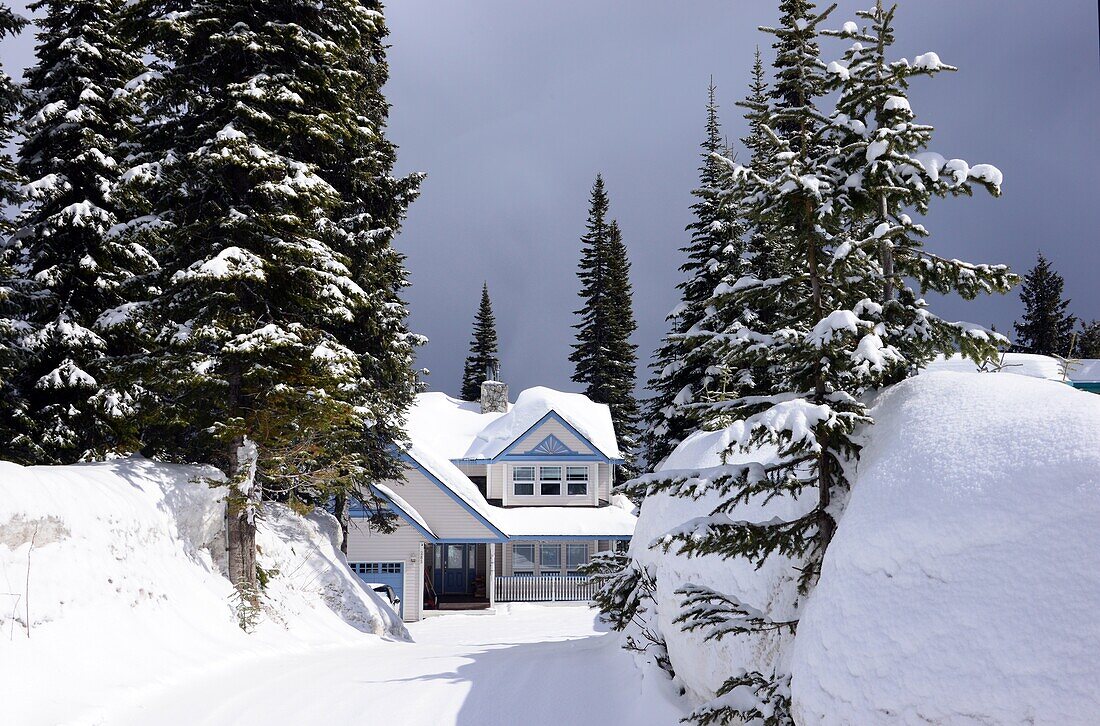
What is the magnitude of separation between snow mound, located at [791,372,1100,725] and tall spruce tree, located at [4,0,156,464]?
46.7 feet

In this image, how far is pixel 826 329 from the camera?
5.80 meters

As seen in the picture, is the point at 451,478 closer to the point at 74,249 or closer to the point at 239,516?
the point at 239,516

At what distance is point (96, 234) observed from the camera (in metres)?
16.1

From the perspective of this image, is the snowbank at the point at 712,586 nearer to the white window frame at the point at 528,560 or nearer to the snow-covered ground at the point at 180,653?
the snow-covered ground at the point at 180,653

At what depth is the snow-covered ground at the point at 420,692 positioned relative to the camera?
854cm

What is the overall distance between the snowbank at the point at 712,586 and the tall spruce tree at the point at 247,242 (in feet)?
24.5

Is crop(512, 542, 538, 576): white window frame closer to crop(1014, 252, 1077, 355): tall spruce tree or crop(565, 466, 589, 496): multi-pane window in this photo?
crop(565, 466, 589, 496): multi-pane window

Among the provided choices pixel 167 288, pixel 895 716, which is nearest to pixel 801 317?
pixel 895 716

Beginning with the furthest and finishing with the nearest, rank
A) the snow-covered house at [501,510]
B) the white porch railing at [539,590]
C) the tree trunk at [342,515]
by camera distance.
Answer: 1. the white porch railing at [539,590]
2. the snow-covered house at [501,510]
3. the tree trunk at [342,515]

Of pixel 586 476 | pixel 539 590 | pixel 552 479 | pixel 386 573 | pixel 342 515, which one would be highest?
pixel 586 476

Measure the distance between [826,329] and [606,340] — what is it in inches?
1849

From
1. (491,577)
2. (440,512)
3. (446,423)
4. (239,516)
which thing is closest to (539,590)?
(491,577)

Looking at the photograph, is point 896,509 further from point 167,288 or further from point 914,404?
point 167,288

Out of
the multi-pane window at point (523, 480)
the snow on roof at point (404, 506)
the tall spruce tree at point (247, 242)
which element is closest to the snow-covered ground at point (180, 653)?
the tall spruce tree at point (247, 242)
